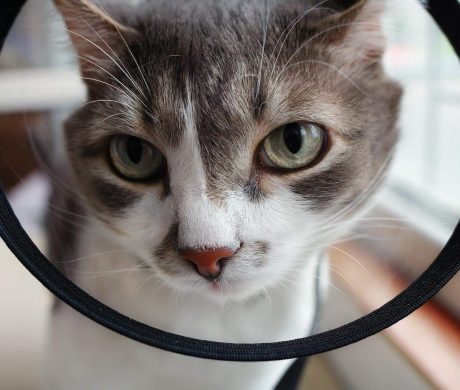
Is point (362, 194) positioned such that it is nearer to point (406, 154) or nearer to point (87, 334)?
→ point (406, 154)

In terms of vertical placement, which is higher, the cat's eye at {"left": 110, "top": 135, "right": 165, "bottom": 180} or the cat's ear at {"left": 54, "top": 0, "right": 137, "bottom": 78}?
the cat's ear at {"left": 54, "top": 0, "right": 137, "bottom": 78}

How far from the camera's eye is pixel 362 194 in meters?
0.55

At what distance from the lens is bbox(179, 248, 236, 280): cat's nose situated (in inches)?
17.6

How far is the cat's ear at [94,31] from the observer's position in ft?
1.57

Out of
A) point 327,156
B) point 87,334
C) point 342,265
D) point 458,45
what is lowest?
point 87,334

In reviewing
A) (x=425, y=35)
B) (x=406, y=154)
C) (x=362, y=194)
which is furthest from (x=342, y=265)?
(x=425, y=35)

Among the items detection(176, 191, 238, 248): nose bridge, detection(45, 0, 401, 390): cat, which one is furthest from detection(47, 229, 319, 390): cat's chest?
detection(176, 191, 238, 248): nose bridge

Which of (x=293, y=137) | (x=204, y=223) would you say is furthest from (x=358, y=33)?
(x=204, y=223)

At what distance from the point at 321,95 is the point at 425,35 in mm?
228

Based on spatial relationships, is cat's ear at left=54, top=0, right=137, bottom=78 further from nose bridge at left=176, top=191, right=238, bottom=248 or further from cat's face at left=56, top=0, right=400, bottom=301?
nose bridge at left=176, top=191, right=238, bottom=248

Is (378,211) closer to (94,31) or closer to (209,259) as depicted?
(209,259)

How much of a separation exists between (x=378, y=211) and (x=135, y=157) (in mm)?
272

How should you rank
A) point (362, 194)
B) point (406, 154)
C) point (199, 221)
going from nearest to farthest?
point (199, 221) → point (362, 194) → point (406, 154)

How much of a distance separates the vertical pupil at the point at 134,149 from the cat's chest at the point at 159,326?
113mm
